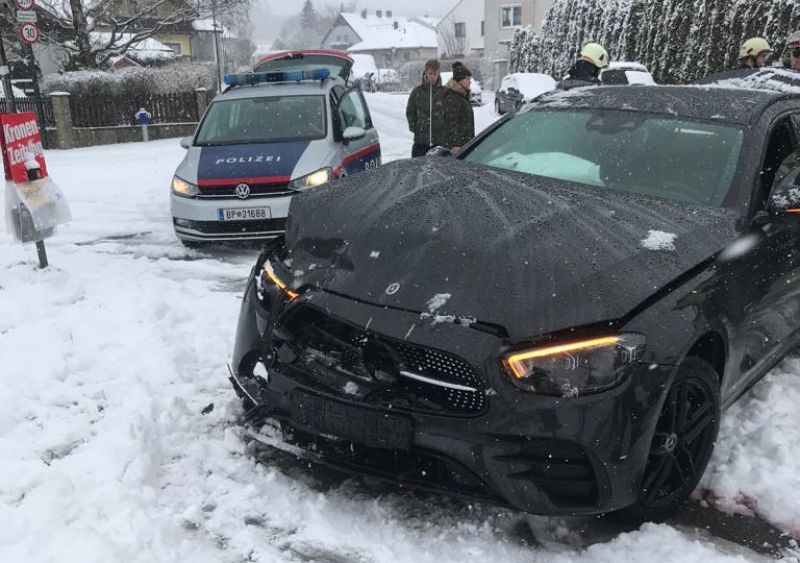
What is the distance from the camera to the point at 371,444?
2.52m

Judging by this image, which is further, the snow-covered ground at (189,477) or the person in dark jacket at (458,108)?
the person in dark jacket at (458,108)

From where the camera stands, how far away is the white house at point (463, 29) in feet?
220

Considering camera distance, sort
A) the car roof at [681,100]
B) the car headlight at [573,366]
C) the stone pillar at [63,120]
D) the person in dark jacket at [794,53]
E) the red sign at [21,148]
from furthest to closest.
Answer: the stone pillar at [63,120] < the person in dark jacket at [794,53] < the red sign at [21,148] < the car roof at [681,100] < the car headlight at [573,366]

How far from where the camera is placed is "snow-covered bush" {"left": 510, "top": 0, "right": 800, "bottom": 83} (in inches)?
528

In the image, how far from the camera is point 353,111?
8.68m

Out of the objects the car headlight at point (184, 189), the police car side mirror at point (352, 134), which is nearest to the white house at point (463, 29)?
the police car side mirror at point (352, 134)

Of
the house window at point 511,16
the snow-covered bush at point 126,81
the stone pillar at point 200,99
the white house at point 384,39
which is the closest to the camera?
the snow-covered bush at point 126,81

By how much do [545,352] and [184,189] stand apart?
212 inches

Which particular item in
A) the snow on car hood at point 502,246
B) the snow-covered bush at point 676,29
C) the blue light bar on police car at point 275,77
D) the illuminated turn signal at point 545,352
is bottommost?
the illuminated turn signal at point 545,352

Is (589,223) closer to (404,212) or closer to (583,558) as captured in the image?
(404,212)

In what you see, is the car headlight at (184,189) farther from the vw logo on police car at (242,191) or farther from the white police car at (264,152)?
the vw logo on police car at (242,191)

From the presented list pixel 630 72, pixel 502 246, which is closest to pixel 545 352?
pixel 502 246

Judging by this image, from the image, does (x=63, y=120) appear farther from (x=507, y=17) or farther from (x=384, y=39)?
(x=384, y=39)

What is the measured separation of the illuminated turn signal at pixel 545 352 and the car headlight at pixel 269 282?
950 mm
